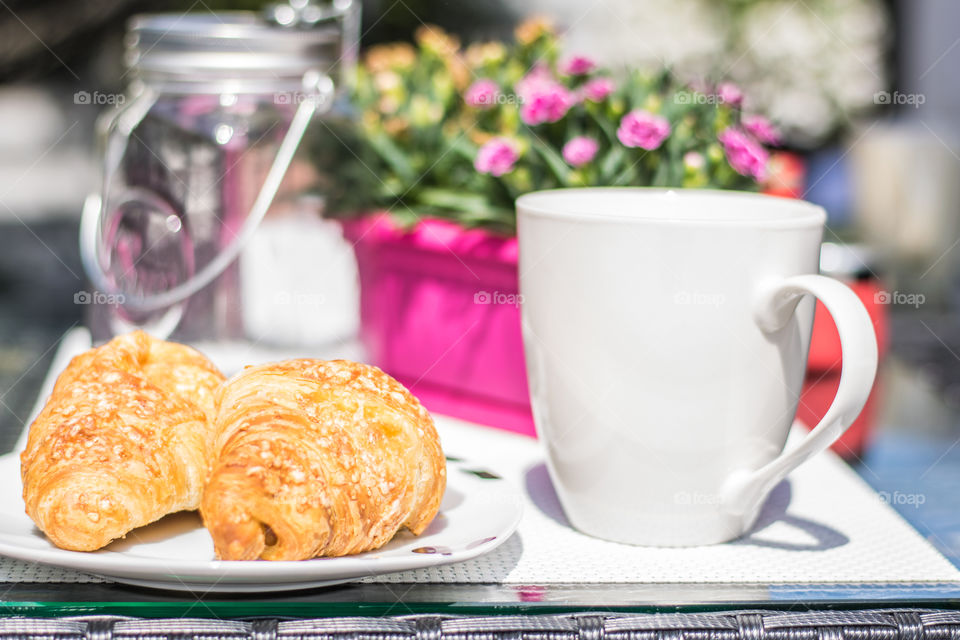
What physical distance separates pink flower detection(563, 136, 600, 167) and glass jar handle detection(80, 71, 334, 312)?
8.9 inches

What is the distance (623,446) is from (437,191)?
1.15ft

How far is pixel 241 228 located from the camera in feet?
2.75

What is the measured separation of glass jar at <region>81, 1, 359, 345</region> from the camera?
2.57ft

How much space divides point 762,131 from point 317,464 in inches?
22.1

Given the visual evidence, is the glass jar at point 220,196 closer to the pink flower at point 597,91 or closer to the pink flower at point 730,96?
the pink flower at point 597,91

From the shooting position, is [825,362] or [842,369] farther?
[825,362]

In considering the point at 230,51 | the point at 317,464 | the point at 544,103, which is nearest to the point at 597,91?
the point at 544,103

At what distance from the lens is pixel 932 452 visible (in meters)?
0.72

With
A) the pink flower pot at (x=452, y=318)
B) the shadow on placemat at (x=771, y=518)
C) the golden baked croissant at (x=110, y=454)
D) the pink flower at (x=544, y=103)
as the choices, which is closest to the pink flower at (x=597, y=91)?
the pink flower at (x=544, y=103)

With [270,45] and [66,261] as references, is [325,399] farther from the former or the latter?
[66,261]

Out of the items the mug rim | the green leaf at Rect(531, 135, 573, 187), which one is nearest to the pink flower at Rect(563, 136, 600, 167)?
the green leaf at Rect(531, 135, 573, 187)

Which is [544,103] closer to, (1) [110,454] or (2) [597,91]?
(2) [597,91]

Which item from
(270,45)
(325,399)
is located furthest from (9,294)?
(325,399)

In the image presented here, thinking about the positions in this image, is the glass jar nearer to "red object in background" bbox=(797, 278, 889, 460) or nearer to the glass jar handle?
the glass jar handle
